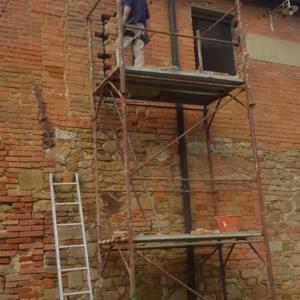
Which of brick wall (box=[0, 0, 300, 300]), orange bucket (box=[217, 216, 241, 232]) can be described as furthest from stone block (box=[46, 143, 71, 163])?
orange bucket (box=[217, 216, 241, 232])

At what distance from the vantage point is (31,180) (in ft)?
22.2

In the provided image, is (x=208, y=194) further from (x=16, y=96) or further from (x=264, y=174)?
(x=16, y=96)

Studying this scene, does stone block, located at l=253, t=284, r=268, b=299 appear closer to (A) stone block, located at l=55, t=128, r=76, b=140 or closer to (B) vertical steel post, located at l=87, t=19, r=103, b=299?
(B) vertical steel post, located at l=87, t=19, r=103, b=299

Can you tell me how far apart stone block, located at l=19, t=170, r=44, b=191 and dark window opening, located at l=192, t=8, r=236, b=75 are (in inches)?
149

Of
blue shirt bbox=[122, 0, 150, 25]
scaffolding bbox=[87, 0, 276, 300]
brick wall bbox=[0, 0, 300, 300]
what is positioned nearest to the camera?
scaffolding bbox=[87, 0, 276, 300]

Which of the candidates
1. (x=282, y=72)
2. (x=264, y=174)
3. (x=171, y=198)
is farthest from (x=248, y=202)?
(x=282, y=72)

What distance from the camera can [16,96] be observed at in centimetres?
703

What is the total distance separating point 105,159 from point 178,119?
1.40 meters

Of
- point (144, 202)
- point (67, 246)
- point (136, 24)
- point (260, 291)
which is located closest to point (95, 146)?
point (144, 202)

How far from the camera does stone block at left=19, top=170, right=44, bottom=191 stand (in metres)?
6.72

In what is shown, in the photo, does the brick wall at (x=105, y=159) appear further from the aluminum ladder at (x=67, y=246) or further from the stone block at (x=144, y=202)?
the aluminum ladder at (x=67, y=246)

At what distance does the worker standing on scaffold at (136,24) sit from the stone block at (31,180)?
2.06m

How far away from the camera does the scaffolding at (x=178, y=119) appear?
20.7 feet

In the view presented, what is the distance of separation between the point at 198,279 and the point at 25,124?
3.30 meters
